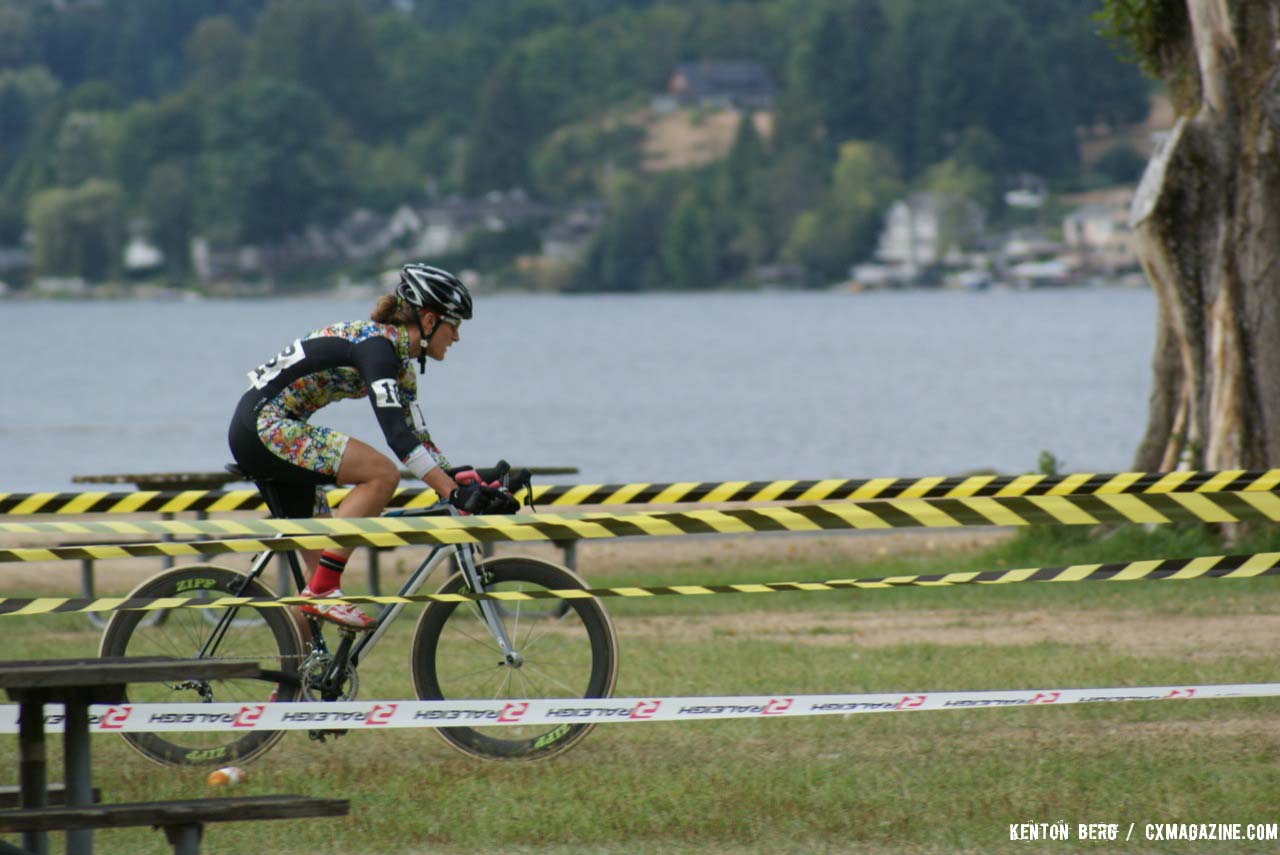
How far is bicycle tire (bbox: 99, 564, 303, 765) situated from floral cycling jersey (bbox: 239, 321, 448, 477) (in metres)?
0.58

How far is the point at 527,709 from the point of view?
→ 313 inches

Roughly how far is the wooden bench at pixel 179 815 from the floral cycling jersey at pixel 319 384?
221 centimetres

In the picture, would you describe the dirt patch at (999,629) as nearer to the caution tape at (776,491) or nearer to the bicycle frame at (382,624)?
the caution tape at (776,491)

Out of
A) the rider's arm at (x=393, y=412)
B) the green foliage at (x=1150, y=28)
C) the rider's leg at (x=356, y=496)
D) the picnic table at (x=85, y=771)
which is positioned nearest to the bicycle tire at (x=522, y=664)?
the rider's leg at (x=356, y=496)

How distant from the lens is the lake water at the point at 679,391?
158 feet

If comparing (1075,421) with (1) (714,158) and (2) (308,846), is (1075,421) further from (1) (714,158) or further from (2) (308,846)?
(1) (714,158)

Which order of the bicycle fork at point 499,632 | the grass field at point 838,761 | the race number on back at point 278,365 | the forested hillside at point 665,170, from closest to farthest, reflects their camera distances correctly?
the grass field at point 838,761 < the race number on back at point 278,365 < the bicycle fork at point 499,632 < the forested hillside at point 665,170

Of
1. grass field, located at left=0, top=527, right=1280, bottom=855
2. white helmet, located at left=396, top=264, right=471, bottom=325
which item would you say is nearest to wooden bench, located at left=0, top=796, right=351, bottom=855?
grass field, located at left=0, top=527, right=1280, bottom=855

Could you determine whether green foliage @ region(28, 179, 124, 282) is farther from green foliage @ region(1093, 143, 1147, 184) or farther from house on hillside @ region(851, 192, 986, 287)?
green foliage @ region(1093, 143, 1147, 184)

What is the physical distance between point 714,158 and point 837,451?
433ft

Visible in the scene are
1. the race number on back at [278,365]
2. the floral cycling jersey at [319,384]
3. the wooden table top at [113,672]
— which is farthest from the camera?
the race number on back at [278,365]

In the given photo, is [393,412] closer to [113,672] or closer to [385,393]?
[385,393]

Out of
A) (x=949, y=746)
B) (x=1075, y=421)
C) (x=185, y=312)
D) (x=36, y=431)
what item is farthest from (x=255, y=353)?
(x=949, y=746)

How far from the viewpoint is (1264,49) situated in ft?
46.7
